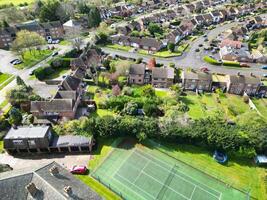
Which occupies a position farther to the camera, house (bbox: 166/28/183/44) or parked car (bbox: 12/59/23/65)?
house (bbox: 166/28/183/44)

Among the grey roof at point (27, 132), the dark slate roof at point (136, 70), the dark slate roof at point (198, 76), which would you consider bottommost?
the grey roof at point (27, 132)

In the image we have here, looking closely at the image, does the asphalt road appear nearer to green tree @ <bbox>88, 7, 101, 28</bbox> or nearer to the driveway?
green tree @ <bbox>88, 7, 101, 28</bbox>

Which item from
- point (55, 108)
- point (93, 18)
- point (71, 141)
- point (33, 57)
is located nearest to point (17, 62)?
point (33, 57)

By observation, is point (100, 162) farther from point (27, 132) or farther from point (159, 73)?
point (159, 73)

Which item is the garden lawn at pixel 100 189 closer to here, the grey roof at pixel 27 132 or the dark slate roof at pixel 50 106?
the grey roof at pixel 27 132

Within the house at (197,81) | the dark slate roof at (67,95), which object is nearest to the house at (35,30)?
the dark slate roof at (67,95)

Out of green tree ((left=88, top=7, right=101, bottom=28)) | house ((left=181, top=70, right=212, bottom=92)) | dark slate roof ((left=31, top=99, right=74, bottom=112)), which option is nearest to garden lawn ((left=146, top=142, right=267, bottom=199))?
dark slate roof ((left=31, top=99, right=74, bottom=112))
